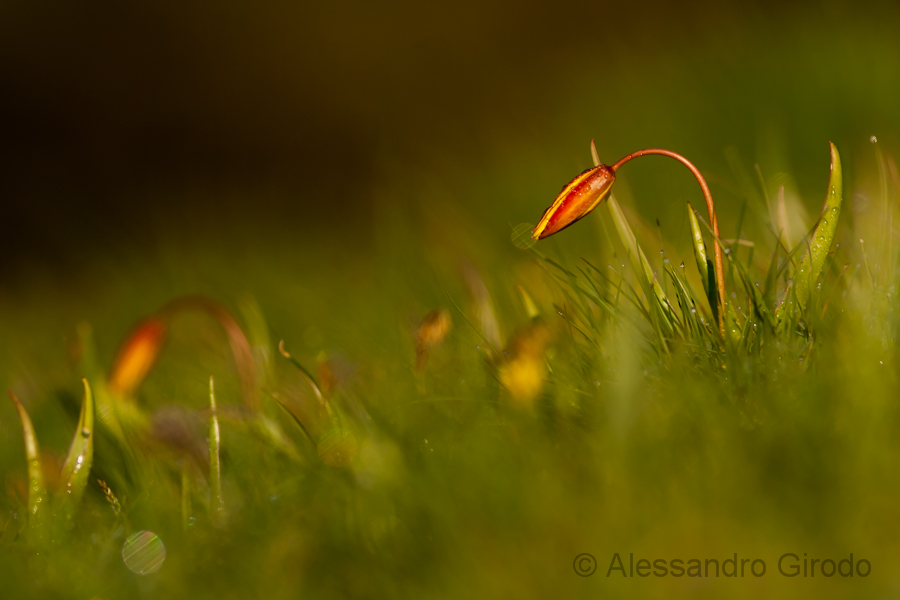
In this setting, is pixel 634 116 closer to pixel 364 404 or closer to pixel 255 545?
pixel 364 404

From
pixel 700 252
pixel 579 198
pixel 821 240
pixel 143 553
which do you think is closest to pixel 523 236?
pixel 579 198

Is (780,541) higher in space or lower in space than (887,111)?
higher

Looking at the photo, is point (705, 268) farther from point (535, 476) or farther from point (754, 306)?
point (535, 476)

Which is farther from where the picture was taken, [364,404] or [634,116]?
[634,116]

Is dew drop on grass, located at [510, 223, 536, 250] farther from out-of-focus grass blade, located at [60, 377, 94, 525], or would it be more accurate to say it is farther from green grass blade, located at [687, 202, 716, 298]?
out-of-focus grass blade, located at [60, 377, 94, 525]

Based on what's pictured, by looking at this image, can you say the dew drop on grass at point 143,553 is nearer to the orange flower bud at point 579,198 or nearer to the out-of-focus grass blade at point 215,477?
the out-of-focus grass blade at point 215,477

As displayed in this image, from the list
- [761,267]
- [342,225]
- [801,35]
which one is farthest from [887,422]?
[342,225]

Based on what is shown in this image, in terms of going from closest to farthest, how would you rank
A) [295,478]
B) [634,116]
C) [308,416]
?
[295,478] < [308,416] < [634,116]
